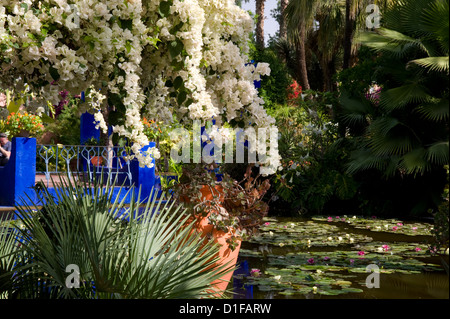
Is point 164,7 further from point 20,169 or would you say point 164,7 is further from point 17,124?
point 17,124

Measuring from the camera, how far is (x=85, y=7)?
3.47 m

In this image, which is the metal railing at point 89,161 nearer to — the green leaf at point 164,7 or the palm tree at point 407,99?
the green leaf at point 164,7

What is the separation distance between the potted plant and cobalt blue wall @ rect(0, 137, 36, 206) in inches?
223

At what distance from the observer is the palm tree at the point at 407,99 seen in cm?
782

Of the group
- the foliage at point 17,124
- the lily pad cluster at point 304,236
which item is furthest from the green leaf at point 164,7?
the foliage at point 17,124

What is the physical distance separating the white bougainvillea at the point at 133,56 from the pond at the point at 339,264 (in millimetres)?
1117

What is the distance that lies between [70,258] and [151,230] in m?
0.49

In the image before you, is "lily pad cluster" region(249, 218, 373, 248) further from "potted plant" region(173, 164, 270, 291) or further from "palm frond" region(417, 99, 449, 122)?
"potted plant" region(173, 164, 270, 291)

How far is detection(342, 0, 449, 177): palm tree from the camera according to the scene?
7.82 meters

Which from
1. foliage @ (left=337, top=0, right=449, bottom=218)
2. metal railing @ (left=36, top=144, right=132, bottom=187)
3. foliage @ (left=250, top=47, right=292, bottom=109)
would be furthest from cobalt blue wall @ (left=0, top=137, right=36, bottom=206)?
foliage @ (left=250, top=47, right=292, bottom=109)

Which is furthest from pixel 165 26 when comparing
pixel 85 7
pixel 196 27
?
pixel 85 7

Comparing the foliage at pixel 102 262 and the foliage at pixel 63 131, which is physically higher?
the foliage at pixel 63 131

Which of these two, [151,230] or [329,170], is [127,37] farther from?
[329,170]

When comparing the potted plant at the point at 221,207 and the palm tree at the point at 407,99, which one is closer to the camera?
the potted plant at the point at 221,207
